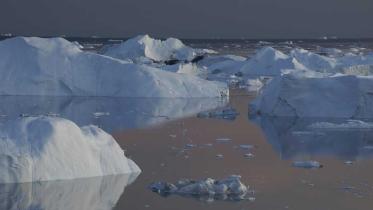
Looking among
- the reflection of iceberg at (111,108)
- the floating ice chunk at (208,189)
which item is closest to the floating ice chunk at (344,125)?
the reflection of iceberg at (111,108)

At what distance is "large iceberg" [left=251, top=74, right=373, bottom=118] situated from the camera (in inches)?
535

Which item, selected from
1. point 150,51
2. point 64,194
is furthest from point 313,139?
point 150,51

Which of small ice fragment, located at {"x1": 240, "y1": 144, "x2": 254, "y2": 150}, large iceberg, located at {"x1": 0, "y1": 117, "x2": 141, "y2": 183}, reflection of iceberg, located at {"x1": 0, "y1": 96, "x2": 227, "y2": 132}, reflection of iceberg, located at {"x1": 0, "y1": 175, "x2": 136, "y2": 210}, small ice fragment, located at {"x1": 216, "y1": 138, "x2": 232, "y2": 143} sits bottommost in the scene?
reflection of iceberg, located at {"x1": 0, "y1": 96, "x2": 227, "y2": 132}

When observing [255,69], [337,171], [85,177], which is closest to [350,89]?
[337,171]

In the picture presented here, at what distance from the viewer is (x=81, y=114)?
13531 mm

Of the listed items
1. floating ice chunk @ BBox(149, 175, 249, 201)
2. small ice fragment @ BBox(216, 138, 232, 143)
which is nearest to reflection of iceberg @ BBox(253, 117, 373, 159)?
small ice fragment @ BBox(216, 138, 232, 143)

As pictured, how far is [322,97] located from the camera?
547 inches

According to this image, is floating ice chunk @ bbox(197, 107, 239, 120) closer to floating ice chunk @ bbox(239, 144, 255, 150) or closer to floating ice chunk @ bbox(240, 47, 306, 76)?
floating ice chunk @ bbox(239, 144, 255, 150)

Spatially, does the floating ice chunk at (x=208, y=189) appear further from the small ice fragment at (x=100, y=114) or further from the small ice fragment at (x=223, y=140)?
the small ice fragment at (x=100, y=114)

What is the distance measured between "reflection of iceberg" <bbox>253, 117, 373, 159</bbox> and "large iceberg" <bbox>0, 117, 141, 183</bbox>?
2645mm

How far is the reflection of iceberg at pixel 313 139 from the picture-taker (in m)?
10.0

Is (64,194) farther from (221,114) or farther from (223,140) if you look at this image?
(221,114)

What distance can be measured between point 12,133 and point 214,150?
3.07m

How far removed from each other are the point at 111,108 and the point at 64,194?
7.76m
